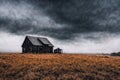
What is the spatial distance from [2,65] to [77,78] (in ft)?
38.1

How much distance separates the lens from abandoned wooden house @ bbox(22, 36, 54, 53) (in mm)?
67537

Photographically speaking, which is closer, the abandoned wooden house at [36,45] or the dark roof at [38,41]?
the abandoned wooden house at [36,45]

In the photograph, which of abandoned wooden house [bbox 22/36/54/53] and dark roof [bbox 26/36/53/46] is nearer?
abandoned wooden house [bbox 22/36/54/53]

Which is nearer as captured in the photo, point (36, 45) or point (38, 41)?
point (36, 45)

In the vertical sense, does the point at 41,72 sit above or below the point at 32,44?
below

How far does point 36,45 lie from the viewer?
6738 cm

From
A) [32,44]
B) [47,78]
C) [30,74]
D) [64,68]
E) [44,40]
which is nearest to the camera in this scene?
[47,78]

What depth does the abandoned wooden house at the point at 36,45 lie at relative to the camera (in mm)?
67537

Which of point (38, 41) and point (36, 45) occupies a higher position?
point (38, 41)

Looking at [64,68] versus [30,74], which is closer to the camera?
[30,74]

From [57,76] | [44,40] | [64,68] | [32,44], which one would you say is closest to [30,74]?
[57,76]

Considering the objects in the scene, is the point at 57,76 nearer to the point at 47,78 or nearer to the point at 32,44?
the point at 47,78

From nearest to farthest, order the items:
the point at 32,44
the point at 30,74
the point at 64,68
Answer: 1. the point at 30,74
2. the point at 64,68
3. the point at 32,44

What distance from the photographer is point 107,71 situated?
23312mm
